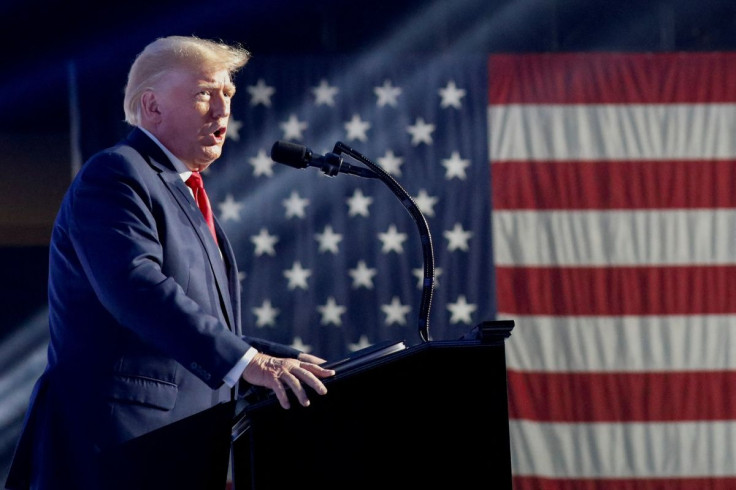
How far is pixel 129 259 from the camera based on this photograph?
131cm

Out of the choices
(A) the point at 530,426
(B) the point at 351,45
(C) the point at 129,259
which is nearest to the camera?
(C) the point at 129,259

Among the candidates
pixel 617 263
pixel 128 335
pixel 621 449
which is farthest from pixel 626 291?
pixel 128 335

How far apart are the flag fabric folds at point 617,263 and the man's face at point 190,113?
8.02ft

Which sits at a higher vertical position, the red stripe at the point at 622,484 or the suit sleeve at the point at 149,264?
the suit sleeve at the point at 149,264

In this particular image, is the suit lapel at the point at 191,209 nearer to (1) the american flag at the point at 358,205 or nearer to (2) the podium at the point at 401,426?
(2) the podium at the point at 401,426

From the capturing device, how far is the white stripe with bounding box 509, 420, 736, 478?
381 cm

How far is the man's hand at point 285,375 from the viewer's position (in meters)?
1.19

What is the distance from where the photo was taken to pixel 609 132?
3.98 metres

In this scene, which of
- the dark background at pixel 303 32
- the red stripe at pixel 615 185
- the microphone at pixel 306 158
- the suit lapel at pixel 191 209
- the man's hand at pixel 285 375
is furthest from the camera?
the dark background at pixel 303 32

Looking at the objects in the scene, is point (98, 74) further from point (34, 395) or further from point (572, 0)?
point (34, 395)

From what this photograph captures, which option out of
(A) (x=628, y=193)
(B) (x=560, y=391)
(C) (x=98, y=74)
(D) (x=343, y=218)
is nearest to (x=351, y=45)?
(D) (x=343, y=218)

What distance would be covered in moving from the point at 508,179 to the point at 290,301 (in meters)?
1.11

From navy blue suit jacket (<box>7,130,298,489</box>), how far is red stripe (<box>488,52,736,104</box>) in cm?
279

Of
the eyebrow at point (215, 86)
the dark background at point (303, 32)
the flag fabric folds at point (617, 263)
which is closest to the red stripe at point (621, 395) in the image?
the flag fabric folds at point (617, 263)
